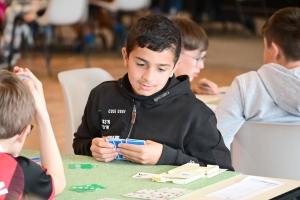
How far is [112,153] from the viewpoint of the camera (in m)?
2.15

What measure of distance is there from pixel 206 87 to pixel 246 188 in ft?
6.23

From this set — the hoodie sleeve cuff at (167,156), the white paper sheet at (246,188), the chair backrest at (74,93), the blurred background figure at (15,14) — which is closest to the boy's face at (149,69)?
the hoodie sleeve cuff at (167,156)

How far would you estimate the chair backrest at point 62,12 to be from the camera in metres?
7.65

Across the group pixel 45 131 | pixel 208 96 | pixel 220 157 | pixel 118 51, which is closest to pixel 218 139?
pixel 220 157

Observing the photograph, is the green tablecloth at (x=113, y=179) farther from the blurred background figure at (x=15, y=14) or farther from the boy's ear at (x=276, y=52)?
the blurred background figure at (x=15, y=14)

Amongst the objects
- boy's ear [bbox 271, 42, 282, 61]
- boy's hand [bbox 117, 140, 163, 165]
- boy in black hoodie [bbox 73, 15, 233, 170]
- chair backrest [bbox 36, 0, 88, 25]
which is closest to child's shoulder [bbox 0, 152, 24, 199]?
boy's hand [bbox 117, 140, 163, 165]

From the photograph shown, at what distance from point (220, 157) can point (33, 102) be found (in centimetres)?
89

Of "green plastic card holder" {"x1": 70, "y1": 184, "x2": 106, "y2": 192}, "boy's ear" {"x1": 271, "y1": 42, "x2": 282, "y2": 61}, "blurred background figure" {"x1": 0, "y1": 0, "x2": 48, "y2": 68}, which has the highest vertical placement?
"boy's ear" {"x1": 271, "y1": 42, "x2": 282, "y2": 61}

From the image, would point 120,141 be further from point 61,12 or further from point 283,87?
point 61,12

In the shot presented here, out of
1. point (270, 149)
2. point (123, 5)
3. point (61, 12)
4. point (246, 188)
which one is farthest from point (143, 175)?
point (123, 5)

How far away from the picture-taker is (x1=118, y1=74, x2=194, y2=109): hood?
2.35 meters

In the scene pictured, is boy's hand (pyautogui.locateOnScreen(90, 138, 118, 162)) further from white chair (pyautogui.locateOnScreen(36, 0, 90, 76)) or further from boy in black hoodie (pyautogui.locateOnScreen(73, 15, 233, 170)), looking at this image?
white chair (pyautogui.locateOnScreen(36, 0, 90, 76))

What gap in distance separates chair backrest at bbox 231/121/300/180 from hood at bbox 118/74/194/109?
1.30 feet

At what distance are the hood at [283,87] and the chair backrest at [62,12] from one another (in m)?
5.17
